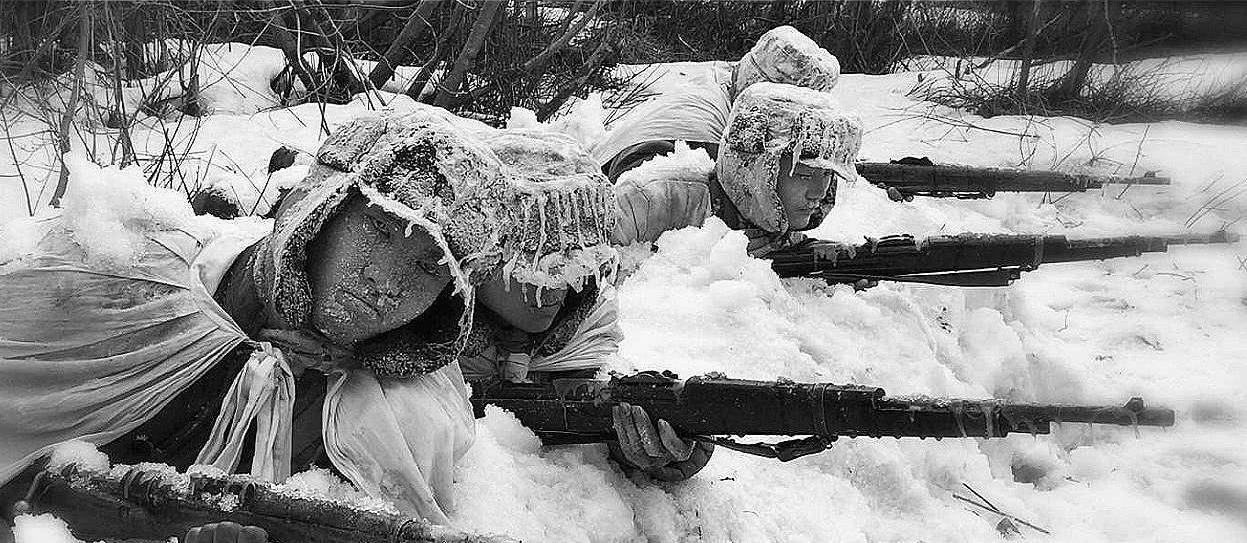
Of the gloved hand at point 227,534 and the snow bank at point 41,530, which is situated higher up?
the gloved hand at point 227,534

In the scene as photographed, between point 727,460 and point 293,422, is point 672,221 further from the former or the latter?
point 293,422

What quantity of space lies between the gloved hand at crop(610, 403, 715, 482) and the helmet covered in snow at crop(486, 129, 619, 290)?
0.44m

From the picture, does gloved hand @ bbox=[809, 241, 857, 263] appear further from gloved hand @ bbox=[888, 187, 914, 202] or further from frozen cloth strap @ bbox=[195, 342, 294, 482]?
frozen cloth strap @ bbox=[195, 342, 294, 482]

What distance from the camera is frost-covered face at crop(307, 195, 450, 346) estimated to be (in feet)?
5.23

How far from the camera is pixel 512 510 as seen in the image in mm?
2080

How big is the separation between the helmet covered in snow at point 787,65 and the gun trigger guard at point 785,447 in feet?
11.9

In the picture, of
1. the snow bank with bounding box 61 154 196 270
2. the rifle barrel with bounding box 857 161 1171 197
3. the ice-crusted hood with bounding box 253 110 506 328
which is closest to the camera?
the ice-crusted hood with bounding box 253 110 506 328

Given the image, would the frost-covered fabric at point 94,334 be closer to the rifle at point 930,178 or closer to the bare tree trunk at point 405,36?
the bare tree trunk at point 405,36

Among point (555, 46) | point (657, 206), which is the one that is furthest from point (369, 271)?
point (555, 46)

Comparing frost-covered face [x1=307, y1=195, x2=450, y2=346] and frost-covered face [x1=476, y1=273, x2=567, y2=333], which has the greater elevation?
frost-covered face [x1=307, y1=195, x2=450, y2=346]

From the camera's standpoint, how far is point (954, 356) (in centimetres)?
439

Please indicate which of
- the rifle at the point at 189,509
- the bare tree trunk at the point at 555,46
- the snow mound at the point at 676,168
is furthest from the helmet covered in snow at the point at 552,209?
the bare tree trunk at the point at 555,46

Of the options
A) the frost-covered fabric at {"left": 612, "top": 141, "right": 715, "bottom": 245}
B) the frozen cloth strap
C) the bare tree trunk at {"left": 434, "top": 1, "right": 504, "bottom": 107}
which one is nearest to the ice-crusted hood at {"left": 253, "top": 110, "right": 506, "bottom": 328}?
the frozen cloth strap

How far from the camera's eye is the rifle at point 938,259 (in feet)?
13.6
